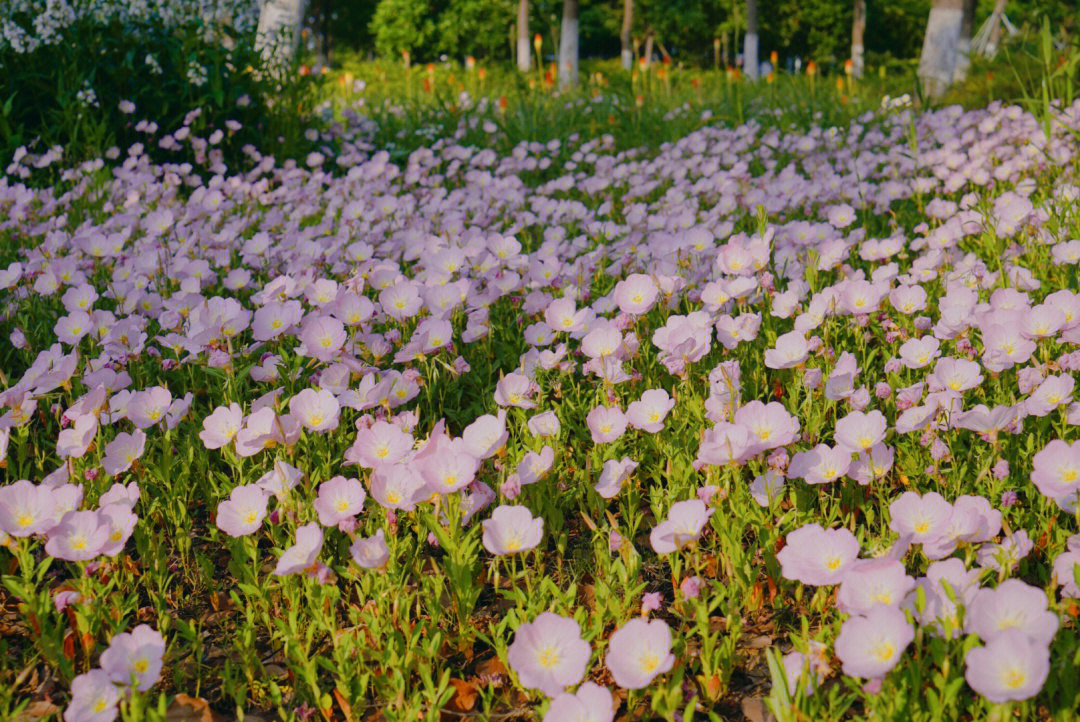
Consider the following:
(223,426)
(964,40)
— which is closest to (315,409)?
(223,426)

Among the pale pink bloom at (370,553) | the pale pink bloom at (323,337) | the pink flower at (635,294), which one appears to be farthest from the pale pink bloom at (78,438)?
the pink flower at (635,294)

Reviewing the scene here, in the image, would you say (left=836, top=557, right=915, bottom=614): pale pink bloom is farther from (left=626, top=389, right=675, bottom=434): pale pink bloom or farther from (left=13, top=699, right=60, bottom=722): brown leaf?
(left=13, top=699, right=60, bottom=722): brown leaf

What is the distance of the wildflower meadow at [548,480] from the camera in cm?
131

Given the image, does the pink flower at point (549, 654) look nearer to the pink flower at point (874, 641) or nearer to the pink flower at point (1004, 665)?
the pink flower at point (874, 641)

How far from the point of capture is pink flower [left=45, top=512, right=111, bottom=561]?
1.48 meters

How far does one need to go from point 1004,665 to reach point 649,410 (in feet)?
3.33

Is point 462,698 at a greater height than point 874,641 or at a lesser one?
lesser

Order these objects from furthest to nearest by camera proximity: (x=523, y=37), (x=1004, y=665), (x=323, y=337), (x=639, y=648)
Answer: (x=523, y=37) < (x=323, y=337) < (x=639, y=648) < (x=1004, y=665)

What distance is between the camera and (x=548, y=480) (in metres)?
1.96

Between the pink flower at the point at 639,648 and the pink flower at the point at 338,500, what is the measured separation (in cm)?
60

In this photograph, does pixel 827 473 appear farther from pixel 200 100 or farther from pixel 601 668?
pixel 200 100

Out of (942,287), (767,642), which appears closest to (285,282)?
(767,642)

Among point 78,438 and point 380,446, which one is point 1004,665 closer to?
point 380,446

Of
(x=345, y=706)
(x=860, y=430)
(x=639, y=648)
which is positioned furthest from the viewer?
(x=860, y=430)
